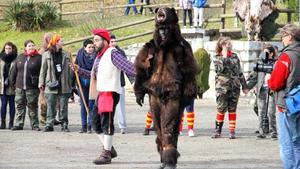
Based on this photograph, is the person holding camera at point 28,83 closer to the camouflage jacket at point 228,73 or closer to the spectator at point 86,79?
the spectator at point 86,79

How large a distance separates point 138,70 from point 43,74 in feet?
17.8

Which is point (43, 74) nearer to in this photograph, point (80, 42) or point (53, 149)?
point (53, 149)

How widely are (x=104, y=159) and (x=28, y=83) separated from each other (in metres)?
5.13

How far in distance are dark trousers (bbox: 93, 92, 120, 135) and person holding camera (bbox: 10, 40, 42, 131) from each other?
4537 millimetres

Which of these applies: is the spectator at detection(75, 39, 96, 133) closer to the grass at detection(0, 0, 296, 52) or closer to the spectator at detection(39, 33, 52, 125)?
the spectator at detection(39, 33, 52, 125)

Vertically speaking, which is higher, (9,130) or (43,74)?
(43,74)

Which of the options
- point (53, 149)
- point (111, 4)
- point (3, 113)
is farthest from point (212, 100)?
point (111, 4)

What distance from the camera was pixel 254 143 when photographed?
50.4 ft

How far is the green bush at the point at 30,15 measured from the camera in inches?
1426

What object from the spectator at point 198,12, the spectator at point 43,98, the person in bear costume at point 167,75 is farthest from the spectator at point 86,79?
the spectator at point 198,12

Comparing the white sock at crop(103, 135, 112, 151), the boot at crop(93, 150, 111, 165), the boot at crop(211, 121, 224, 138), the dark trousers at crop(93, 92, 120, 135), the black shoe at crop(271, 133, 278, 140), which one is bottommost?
the black shoe at crop(271, 133, 278, 140)

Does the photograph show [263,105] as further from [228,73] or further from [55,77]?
[55,77]

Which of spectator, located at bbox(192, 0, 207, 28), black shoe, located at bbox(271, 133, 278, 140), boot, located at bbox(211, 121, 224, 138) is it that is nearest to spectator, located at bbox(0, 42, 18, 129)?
boot, located at bbox(211, 121, 224, 138)

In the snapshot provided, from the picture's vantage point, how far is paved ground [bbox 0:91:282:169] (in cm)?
1268
